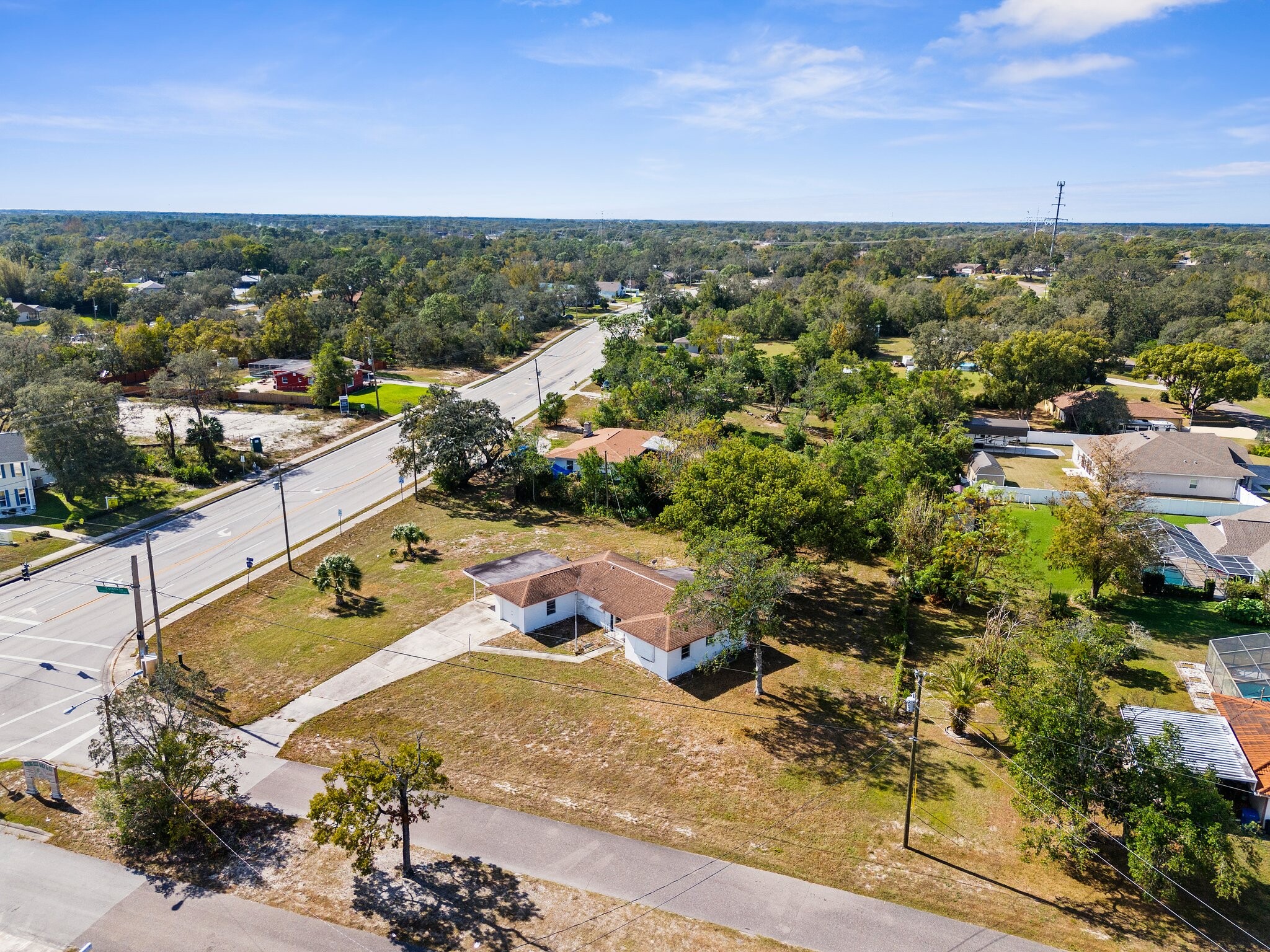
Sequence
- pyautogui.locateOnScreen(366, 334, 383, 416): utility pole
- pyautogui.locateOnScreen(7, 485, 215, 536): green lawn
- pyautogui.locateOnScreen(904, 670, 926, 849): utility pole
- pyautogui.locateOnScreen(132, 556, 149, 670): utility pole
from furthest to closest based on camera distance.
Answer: pyautogui.locateOnScreen(366, 334, 383, 416): utility pole → pyautogui.locateOnScreen(7, 485, 215, 536): green lawn → pyautogui.locateOnScreen(132, 556, 149, 670): utility pole → pyautogui.locateOnScreen(904, 670, 926, 849): utility pole

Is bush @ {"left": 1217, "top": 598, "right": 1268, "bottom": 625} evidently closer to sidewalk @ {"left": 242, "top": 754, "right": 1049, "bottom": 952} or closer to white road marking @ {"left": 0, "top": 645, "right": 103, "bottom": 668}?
sidewalk @ {"left": 242, "top": 754, "right": 1049, "bottom": 952}

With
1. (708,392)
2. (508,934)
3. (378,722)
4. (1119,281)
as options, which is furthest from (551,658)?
(1119,281)

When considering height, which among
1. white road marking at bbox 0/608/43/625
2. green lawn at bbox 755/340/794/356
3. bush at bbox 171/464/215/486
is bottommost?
white road marking at bbox 0/608/43/625

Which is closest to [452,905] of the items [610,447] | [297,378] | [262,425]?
[610,447]

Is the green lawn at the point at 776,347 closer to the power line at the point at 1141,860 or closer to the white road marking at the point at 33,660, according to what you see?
the power line at the point at 1141,860

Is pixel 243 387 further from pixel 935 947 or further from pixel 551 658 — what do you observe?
pixel 935 947

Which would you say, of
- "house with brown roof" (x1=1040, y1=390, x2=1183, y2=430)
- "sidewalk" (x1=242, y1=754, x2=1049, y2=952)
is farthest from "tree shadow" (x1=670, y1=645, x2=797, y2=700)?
"house with brown roof" (x1=1040, y1=390, x2=1183, y2=430)
